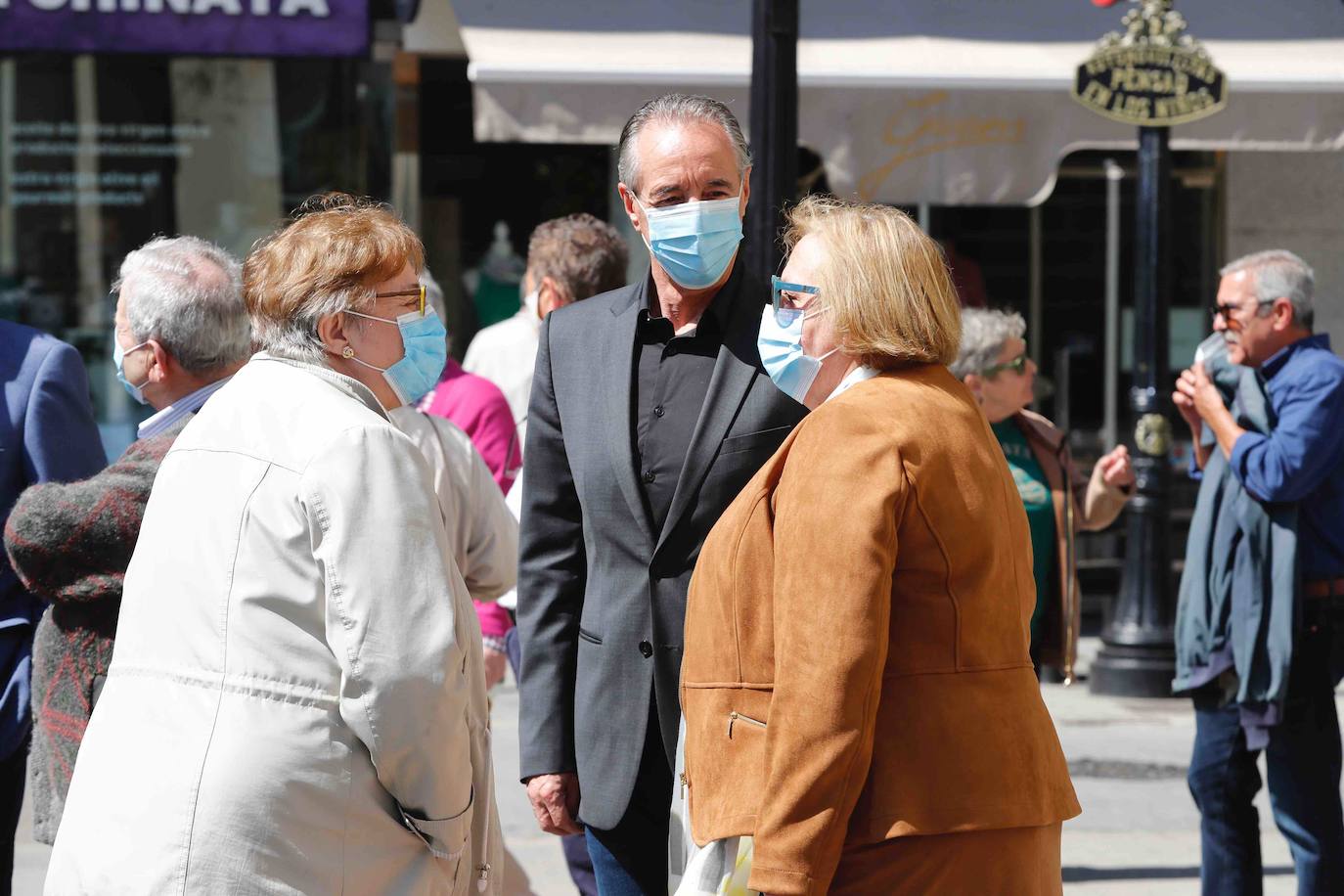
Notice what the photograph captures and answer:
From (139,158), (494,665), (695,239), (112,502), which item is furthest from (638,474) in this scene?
(139,158)

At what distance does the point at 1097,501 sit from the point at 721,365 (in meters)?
2.52

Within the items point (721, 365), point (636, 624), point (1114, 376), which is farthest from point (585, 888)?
point (1114, 376)

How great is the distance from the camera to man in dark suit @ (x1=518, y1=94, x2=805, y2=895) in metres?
3.20

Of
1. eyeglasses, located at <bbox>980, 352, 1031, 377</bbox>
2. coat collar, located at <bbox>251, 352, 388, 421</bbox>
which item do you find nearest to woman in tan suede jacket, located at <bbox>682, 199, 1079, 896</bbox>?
coat collar, located at <bbox>251, 352, 388, 421</bbox>

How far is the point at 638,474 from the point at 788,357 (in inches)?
20.8

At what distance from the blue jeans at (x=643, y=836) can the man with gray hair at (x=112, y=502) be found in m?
1.09

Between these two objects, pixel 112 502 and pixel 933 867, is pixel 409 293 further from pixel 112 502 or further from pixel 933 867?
pixel 933 867

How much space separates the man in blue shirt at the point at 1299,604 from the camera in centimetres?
468

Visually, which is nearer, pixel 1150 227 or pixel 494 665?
pixel 494 665

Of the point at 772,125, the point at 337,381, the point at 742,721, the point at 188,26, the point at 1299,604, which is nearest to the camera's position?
the point at 742,721

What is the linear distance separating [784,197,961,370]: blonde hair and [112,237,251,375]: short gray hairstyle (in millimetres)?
1433

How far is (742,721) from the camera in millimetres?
2588

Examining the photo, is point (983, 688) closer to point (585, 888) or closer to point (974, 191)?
point (585, 888)

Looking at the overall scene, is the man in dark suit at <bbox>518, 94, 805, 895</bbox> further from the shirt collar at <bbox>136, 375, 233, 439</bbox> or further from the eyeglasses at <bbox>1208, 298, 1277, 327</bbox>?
the eyeglasses at <bbox>1208, 298, 1277, 327</bbox>
